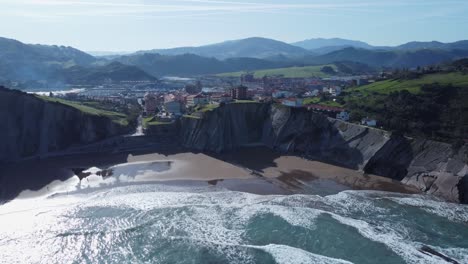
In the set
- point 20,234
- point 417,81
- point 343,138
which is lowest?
point 20,234

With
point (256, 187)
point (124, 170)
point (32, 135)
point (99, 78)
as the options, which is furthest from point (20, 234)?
point (99, 78)

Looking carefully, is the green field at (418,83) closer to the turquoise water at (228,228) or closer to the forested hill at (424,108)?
the forested hill at (424,108)

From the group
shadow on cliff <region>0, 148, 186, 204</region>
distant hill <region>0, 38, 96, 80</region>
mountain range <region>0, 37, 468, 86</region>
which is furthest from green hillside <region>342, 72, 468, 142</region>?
distant hill <region>0, 38, 96, 80</region>

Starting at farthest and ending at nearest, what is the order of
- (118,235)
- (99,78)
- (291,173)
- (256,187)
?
(99,78)
(291,173)
(256,187)
(118,235)

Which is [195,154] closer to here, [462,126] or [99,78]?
[462,126]

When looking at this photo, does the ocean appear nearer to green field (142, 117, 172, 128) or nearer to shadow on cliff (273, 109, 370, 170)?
shadow on cliff (273, 109, 370, 170)

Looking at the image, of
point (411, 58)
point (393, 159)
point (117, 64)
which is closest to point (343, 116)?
point (393, 159)
